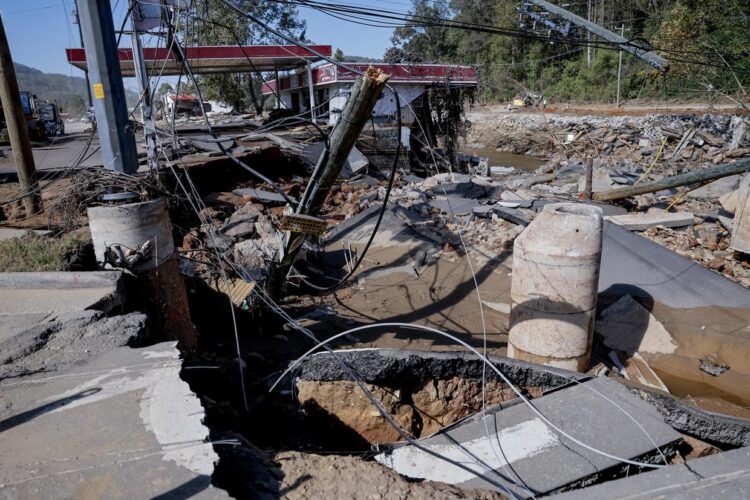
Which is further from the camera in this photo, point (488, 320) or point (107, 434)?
point (488, 320)

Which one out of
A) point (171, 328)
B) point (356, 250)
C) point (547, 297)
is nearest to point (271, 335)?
point (171, 328)

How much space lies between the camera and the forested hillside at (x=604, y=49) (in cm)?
1842

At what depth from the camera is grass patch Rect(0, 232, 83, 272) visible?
4.49 metres

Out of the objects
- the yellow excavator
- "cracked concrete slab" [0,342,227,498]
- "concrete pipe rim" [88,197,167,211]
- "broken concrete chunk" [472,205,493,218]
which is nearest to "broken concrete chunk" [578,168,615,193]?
"broken concrete chunk" [472,205,493,218]

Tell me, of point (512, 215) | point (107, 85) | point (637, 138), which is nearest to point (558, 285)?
point (107, 85)

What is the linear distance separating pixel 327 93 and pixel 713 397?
59.2 feet

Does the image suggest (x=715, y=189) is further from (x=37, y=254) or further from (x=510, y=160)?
(x=37, y=254)

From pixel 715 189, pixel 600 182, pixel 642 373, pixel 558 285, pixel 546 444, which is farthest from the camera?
pixel 600 182

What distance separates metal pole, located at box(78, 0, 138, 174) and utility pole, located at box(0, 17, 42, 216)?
309cm

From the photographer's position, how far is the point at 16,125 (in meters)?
7.95

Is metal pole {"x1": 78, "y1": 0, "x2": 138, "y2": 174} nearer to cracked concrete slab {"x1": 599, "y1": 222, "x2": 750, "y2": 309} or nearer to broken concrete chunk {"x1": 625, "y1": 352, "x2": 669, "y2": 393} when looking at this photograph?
broken concrete chunk {"x1": 625, "y1": 352, "x2": 669, "y2": 393}

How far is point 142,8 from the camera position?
316 inches

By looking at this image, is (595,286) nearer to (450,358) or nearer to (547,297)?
(547,297)

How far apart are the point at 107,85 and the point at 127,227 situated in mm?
1941
